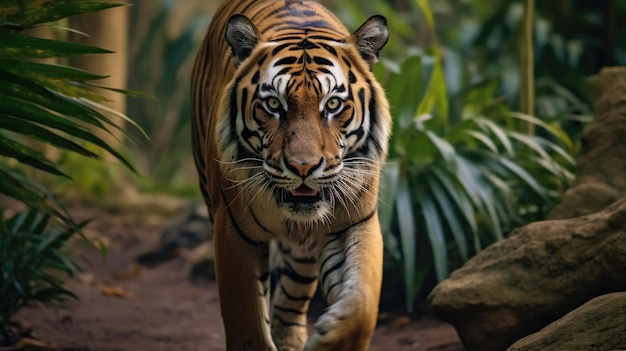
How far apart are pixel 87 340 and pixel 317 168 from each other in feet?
6.61

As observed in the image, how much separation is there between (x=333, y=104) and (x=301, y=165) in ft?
1.04

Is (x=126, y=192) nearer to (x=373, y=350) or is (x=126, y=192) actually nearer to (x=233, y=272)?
(x=373, y=350)

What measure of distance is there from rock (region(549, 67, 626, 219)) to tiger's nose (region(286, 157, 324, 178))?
5.77 feet

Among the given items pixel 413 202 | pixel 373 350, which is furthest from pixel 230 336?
pixel 413 202

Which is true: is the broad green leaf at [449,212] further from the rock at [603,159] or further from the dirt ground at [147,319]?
the rock at [603,159]

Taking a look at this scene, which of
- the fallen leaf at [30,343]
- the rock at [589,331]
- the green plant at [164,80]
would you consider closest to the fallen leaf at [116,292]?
the fallen leaf at [30,343]

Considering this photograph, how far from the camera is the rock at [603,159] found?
4.29m

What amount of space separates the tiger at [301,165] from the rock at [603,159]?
4.47ft

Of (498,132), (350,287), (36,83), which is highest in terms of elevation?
(36,83)

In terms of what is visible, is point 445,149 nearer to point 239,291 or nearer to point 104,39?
point 239,291

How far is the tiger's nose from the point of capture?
2.97 metres

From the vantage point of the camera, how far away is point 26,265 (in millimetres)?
4219

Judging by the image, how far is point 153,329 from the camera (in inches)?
192

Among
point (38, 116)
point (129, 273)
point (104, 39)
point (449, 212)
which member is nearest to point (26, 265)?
point (38, 116)
